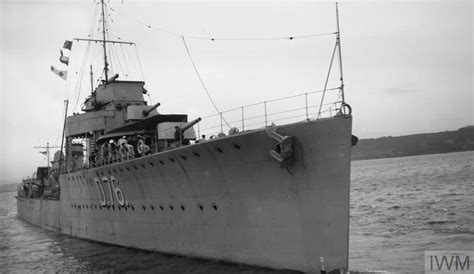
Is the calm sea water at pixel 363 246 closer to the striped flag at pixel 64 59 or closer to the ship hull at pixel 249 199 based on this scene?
the ship hull at pixel 249 199

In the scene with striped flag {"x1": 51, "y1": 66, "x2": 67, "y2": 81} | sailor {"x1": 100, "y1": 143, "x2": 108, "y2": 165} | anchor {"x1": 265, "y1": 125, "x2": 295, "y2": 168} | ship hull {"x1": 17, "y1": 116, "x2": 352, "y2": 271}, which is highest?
striped flag {"x1": 51, "y1": 66, "x2": 67, "y2": 81}

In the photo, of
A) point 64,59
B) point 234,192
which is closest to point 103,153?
point 64,59

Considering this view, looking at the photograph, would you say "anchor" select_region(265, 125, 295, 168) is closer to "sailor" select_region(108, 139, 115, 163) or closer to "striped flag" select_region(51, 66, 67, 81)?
"sailor" select_region(108, 139, 115, 163)

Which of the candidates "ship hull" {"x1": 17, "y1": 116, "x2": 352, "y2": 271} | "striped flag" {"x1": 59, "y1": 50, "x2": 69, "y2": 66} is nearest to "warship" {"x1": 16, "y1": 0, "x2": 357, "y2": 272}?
"ship hull" {"x1": 17, "y1": 116, "x2": 352, "y2": 271}

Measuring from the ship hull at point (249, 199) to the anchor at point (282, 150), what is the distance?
0.65 feet

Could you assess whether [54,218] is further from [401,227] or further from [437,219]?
[437,219]

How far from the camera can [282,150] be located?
10547mm

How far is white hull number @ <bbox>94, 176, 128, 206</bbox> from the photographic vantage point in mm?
16898

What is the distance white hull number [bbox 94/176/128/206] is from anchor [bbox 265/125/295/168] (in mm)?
8035

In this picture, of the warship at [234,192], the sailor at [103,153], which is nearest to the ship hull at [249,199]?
the warship at [234,192]

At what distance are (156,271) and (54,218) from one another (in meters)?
15.6

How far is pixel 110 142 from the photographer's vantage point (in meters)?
18.7

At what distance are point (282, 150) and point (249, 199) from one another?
195 cm

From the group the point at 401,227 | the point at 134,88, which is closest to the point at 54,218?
the point at 134,88
